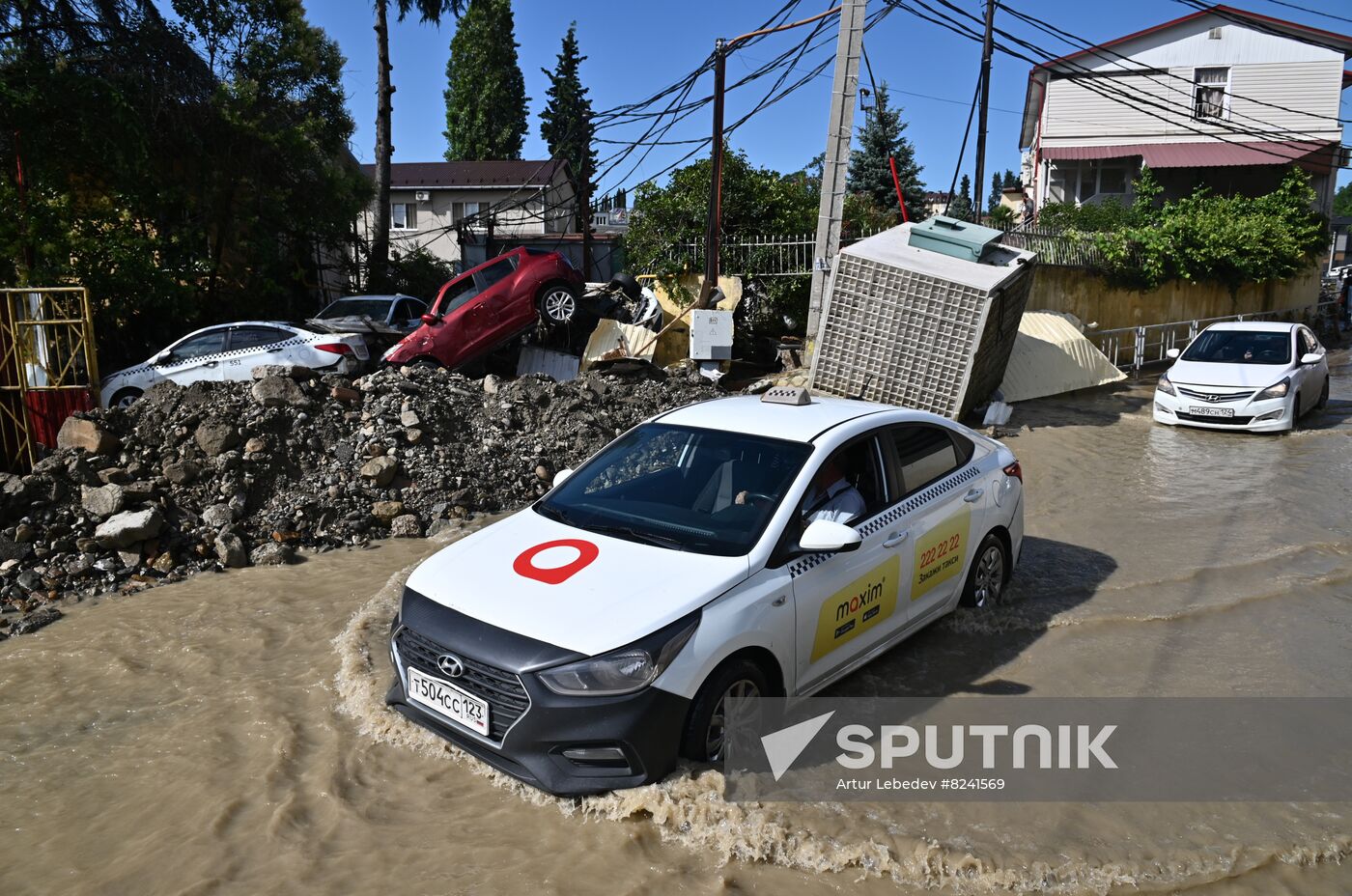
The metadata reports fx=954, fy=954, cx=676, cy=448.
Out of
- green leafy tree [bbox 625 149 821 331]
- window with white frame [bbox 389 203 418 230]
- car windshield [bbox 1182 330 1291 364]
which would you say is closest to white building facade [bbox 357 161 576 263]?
window with white frame [bbox 389 203 418 230]

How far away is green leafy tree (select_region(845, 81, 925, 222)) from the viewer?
34713 mm

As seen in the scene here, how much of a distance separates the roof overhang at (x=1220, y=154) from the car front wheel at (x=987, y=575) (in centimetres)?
2720

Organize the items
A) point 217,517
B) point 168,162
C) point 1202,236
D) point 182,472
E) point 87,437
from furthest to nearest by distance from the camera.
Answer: point 1202,236 → point 168,162 → point 87,437 → point 182,472 → point 217,517

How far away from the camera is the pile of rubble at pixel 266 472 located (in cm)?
817

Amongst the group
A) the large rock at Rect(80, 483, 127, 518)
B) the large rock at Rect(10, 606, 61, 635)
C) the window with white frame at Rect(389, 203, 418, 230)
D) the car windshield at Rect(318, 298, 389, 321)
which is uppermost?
the window with white frame at Rect(389, 203, 418, 230)

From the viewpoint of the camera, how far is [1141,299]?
20938 millimetres

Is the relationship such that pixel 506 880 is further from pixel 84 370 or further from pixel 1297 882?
pixel 84 370

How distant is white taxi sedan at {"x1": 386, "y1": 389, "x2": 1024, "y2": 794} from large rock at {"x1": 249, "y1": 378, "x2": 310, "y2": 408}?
606cm

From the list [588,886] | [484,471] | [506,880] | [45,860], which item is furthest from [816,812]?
[484,471]

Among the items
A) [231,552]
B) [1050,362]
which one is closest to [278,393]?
[231,552]

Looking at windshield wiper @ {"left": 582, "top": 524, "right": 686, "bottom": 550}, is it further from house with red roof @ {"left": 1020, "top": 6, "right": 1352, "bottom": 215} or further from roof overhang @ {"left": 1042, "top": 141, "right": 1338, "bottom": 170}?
roof overhang @ {"left": 1042, "top": 141, "right": 1338, "bottom": 170}

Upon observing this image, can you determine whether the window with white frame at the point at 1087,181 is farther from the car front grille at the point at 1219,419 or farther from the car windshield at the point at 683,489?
the car windshield at the point at 683,489

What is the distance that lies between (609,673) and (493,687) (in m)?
0.53

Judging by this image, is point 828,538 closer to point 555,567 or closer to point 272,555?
point 555,567
